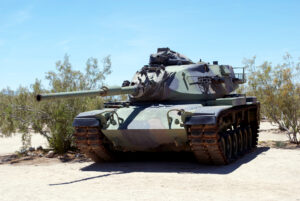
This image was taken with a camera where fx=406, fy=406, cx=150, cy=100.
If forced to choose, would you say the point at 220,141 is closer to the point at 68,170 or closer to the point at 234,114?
the point at 234,114

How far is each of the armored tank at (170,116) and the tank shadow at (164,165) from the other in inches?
10.4

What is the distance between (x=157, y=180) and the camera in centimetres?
892

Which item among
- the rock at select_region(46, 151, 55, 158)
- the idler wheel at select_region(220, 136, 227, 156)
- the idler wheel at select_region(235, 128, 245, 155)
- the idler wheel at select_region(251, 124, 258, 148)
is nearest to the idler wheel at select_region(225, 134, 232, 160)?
the idler wheel at select_region(220, 136, 227, 156)

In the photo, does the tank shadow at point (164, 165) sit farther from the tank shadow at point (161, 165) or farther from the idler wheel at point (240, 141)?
the idler wheel at point (240, 141)

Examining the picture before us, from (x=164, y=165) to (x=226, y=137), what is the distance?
1878 millimetres

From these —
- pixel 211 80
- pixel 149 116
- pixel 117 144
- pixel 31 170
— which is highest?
pixel 211 80

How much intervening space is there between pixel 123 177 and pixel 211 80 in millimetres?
4476

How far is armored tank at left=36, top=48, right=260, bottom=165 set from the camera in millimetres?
9844

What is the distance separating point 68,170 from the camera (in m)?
11.1

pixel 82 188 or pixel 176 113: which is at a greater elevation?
pixel 176 113

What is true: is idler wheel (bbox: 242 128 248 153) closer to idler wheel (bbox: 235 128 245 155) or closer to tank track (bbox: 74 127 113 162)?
idler wheel (bbox: 235 128 245 155)

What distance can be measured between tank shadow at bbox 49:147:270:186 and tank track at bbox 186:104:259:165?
Answer: 25 cm

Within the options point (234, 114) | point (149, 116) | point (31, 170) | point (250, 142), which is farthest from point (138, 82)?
point (250, 142)

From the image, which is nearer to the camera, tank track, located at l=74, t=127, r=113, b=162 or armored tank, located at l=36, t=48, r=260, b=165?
armored tank, located at l=36, t=48, r=260, b=165
